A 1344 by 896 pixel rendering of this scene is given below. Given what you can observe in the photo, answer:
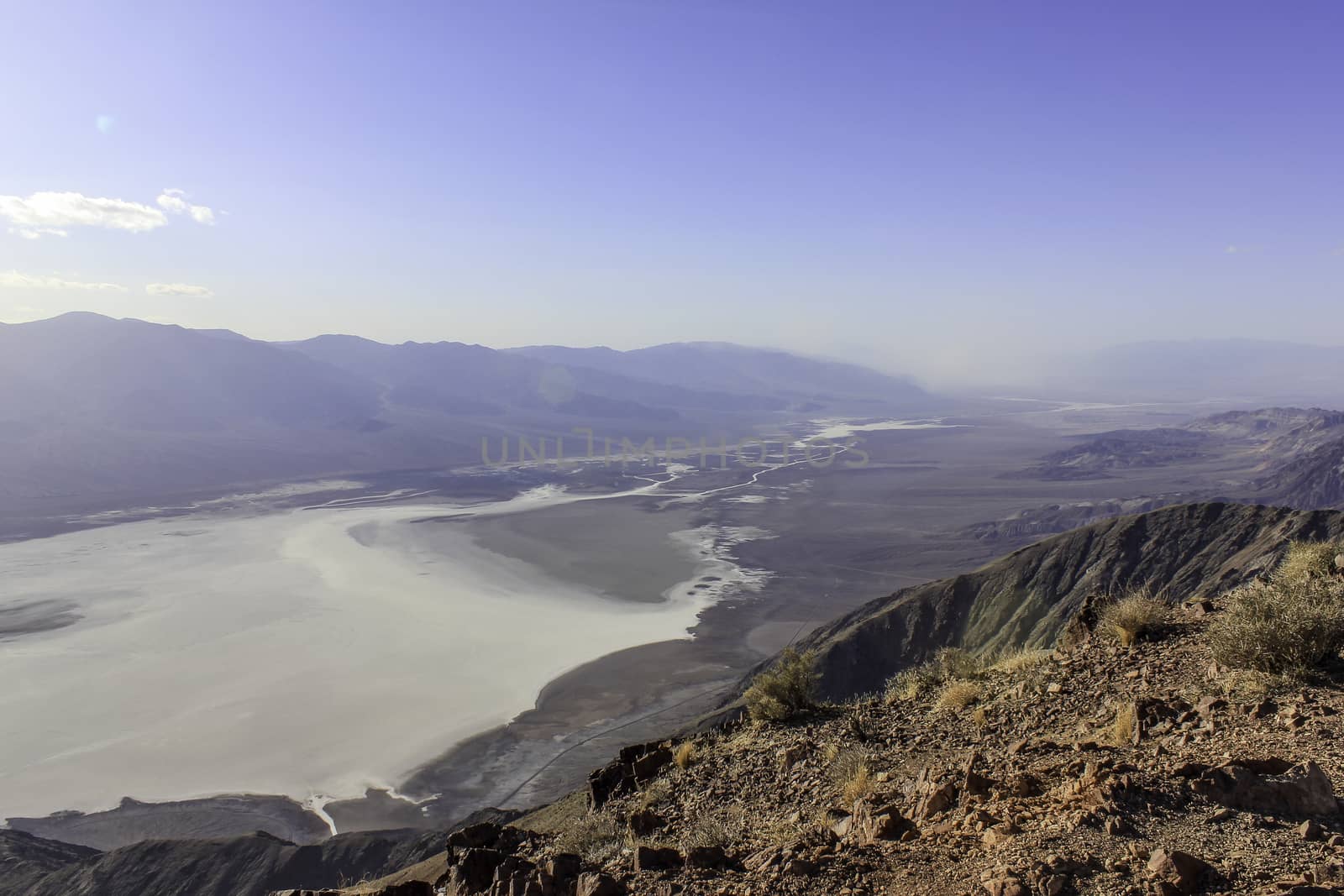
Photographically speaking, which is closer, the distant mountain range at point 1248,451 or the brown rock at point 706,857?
the brown rock at point 706,857

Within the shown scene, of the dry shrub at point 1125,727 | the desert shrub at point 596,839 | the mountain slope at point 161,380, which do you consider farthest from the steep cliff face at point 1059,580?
the mountain slope at point 161,380

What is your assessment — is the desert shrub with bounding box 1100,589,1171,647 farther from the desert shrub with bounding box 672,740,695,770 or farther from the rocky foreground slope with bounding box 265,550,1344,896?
the desert shrub with bounding box 672,740,695,770

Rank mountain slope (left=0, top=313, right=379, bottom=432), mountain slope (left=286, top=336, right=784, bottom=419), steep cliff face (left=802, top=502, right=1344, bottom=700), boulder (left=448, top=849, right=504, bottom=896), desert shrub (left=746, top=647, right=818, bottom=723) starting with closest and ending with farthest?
boulder (left=448, top=849, right=504, bottom=896), desert shrub (left=746, top=647, right=818, bottom=723), steep cliff face (left=802, top=502, right=1344, bottom=700), mountain slope (left=0, top=313, right=379, bottom=432), mountain slope (left=286, top=336, right=784, bottom=419)

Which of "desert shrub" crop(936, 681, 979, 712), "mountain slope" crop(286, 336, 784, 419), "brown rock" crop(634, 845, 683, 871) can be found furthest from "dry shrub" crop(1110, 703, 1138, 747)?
"mountain slope" crop(286, 336, 784, 419)

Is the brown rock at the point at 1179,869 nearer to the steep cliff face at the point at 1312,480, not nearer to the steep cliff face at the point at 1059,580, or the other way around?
the steep cliff face at the point at 1059,580

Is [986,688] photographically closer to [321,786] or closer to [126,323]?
[321,786]
